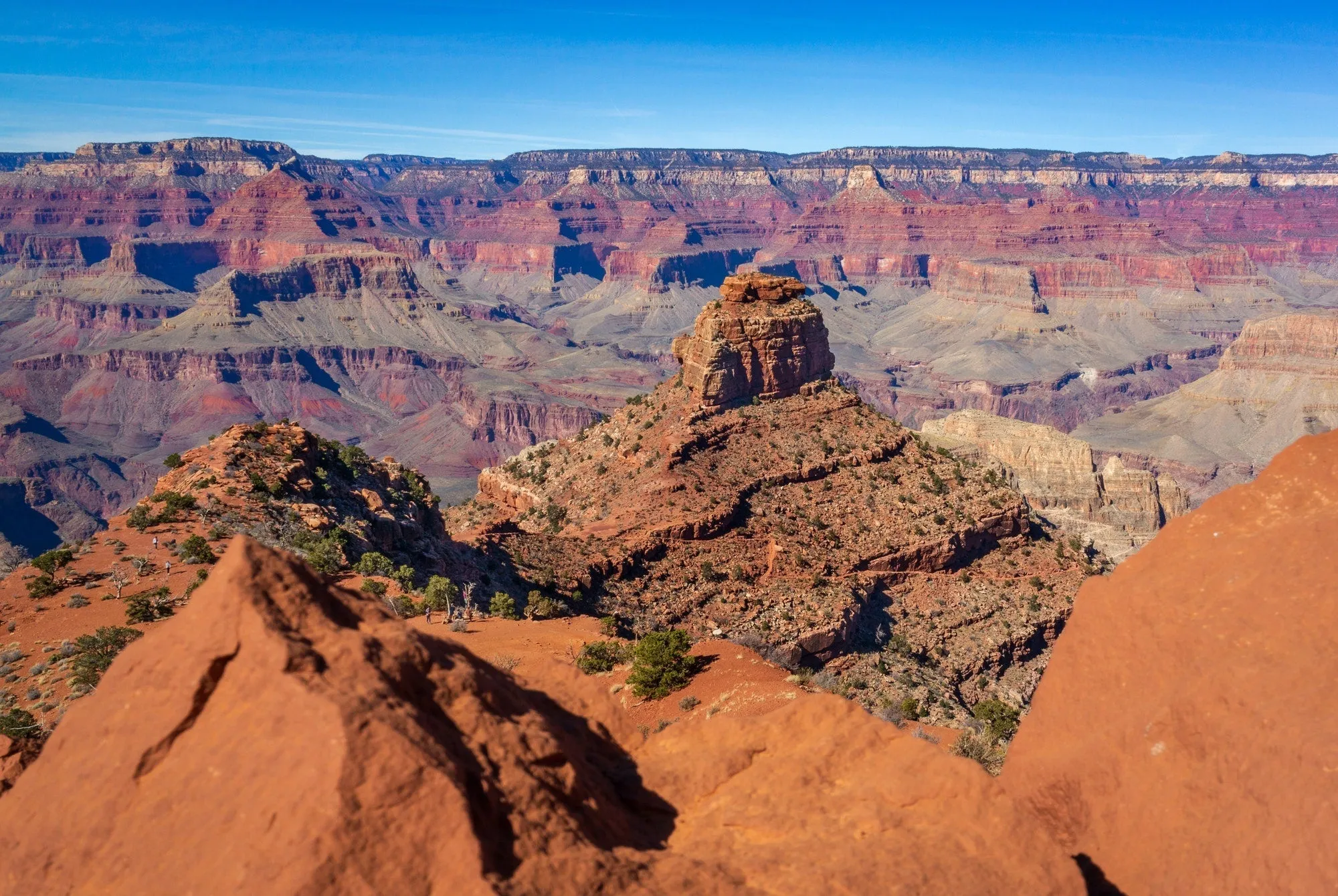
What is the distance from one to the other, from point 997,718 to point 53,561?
34.5 m

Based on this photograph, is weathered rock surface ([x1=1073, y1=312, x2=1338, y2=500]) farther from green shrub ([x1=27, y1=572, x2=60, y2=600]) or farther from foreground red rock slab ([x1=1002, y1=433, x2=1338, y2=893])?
green shrub ([x1=27, y1=572, x2=60, y2=600])

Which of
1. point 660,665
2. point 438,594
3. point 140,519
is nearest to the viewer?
point 660,665

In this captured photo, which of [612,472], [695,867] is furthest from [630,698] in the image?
[612,472]

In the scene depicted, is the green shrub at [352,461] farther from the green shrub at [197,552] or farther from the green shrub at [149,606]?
the green shrub at [149,606]

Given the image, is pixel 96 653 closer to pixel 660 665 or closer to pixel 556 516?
pixel 660 665

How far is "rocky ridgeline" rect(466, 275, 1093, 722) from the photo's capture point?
A: 4628 centimetres

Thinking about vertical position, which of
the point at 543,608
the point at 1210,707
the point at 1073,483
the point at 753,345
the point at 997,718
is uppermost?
the point at 1210,707

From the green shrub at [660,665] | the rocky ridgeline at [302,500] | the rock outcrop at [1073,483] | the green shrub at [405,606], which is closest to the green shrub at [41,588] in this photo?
the rocky ridgeline at [302,500]

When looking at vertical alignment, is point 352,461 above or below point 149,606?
below

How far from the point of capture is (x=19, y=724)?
22.2 meters

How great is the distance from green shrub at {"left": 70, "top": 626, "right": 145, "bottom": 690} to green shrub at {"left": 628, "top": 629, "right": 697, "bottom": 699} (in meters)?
13.3

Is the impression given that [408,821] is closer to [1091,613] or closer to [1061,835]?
[1061,835]

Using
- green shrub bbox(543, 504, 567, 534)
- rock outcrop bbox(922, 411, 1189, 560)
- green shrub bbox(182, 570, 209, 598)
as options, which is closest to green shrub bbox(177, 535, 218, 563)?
green shrub bbox(182, 570, 209, 598)

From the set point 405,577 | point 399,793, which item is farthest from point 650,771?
point 405,577
